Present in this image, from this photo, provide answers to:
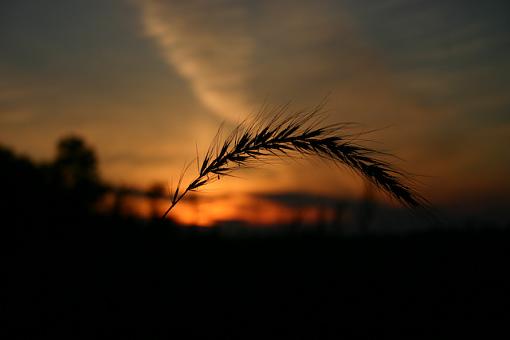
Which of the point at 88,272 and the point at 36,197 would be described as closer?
the point at 88,272

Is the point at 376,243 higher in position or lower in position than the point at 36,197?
lower

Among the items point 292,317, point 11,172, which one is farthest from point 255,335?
point 11,172

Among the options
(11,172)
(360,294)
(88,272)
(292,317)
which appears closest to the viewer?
(88,272)

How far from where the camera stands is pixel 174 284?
5777mm

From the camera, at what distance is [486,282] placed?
245 inches

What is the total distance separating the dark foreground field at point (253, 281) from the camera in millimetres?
4410

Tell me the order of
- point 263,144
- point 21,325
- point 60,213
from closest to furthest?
point 263,144, point 21,325, point 60,213

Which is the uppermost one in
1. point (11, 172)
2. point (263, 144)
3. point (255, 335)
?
point (11, 172)

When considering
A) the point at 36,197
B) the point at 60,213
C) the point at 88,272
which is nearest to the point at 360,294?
the point at 88,272

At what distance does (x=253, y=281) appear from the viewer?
6.14 m

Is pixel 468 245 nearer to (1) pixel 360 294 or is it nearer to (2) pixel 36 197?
(1) pixel 360 294

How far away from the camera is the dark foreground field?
14.5ft

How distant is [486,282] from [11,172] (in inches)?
360

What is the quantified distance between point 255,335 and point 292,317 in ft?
1.99
